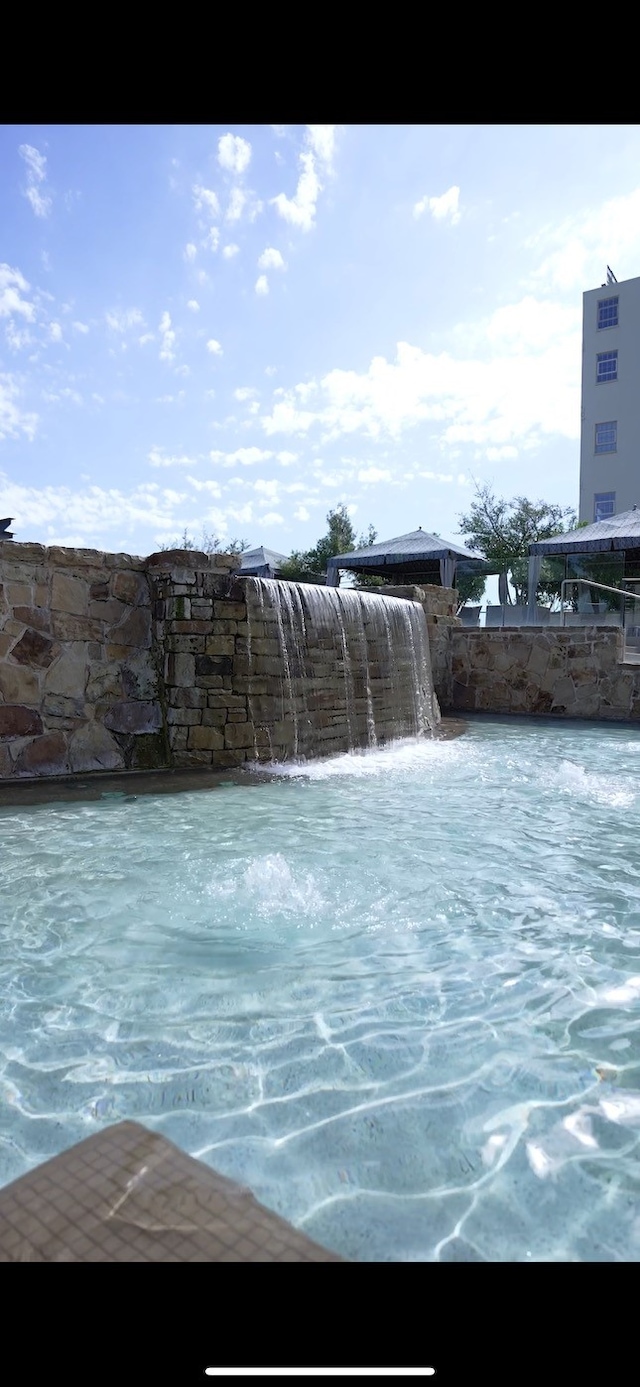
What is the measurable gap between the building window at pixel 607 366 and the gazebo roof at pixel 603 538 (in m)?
9.02

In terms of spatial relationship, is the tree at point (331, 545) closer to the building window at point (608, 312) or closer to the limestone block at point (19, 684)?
the building window at point (608, 312)

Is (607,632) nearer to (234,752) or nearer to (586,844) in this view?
(234,752)

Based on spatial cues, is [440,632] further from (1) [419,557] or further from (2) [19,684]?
(2) [19,684]

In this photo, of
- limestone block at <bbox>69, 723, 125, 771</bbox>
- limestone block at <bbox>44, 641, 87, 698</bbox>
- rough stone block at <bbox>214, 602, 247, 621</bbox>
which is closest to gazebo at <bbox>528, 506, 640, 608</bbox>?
rough stone block at <bbox>214, 602, 247, 621</bbox>

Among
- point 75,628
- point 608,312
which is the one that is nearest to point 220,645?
point 75,628

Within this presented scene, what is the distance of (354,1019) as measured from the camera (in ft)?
6.72

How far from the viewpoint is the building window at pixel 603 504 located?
21.1 m

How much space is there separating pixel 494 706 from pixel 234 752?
592cm

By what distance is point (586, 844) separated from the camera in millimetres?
3826

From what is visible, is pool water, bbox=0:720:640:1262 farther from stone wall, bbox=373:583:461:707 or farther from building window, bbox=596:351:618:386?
building window, bbox=596:351:618:386

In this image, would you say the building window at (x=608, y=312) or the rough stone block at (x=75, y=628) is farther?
the building window at (x=608, y=312)

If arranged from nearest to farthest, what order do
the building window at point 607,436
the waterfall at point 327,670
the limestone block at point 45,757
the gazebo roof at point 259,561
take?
the limestone block at point 45,757, the waterfall at point 327,670, the gazebo roof at point 259,561, the building window at point 607,436

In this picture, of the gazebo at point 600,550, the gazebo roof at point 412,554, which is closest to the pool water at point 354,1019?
the gazebo at point 600,550
